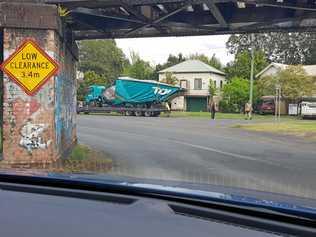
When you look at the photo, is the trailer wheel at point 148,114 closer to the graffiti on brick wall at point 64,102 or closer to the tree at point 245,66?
the tree at point 245,66

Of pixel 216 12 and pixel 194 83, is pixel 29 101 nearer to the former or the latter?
pixel 216 12

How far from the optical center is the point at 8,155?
1264 cm

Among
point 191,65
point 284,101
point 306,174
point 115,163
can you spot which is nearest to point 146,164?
point 115,163

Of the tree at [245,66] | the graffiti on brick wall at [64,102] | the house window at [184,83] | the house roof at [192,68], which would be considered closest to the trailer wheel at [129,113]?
the tree at [245,66]

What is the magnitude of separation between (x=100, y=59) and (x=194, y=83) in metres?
21.8

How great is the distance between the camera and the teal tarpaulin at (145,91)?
55.2m

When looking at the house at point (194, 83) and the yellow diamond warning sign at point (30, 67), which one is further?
the house at point (194, 83)

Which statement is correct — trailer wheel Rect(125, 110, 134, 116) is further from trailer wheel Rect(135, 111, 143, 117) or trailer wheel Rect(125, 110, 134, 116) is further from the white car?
the white car

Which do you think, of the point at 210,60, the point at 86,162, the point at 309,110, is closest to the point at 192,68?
the point at 210,60

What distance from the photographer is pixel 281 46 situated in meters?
99.7

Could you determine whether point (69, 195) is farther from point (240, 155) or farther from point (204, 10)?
point (240, 155)

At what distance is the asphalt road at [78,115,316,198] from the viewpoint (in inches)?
508

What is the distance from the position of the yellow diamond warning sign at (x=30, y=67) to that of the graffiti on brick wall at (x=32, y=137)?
2.78 ft

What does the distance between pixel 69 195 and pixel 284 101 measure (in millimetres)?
71666
